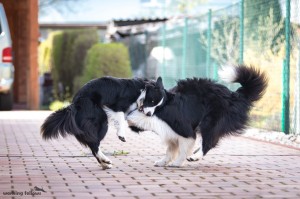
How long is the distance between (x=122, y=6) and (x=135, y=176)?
35.4 metres

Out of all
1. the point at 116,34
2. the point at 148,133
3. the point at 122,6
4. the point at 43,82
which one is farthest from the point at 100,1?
the point at 148,133

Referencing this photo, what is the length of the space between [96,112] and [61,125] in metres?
0.38

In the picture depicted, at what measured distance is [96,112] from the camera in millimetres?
8961

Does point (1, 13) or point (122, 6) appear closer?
point (1, 13)

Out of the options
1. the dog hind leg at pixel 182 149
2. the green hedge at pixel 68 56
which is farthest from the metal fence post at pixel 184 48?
the dog hind leg at pixel 182 149

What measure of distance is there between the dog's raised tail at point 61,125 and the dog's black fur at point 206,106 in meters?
0.84

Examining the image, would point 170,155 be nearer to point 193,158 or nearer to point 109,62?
point 193,158

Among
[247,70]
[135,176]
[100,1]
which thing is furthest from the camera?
[100,1]

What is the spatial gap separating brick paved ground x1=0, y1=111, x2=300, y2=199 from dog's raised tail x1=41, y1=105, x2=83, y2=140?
0.37 metres

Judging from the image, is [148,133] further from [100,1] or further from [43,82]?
[100,1]

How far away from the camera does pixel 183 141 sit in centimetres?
931

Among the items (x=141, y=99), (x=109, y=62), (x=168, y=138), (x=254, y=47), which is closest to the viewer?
(x=141, y=99)

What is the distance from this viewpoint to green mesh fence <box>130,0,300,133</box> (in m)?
13.8

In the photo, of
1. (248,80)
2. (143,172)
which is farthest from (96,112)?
(248,80)
